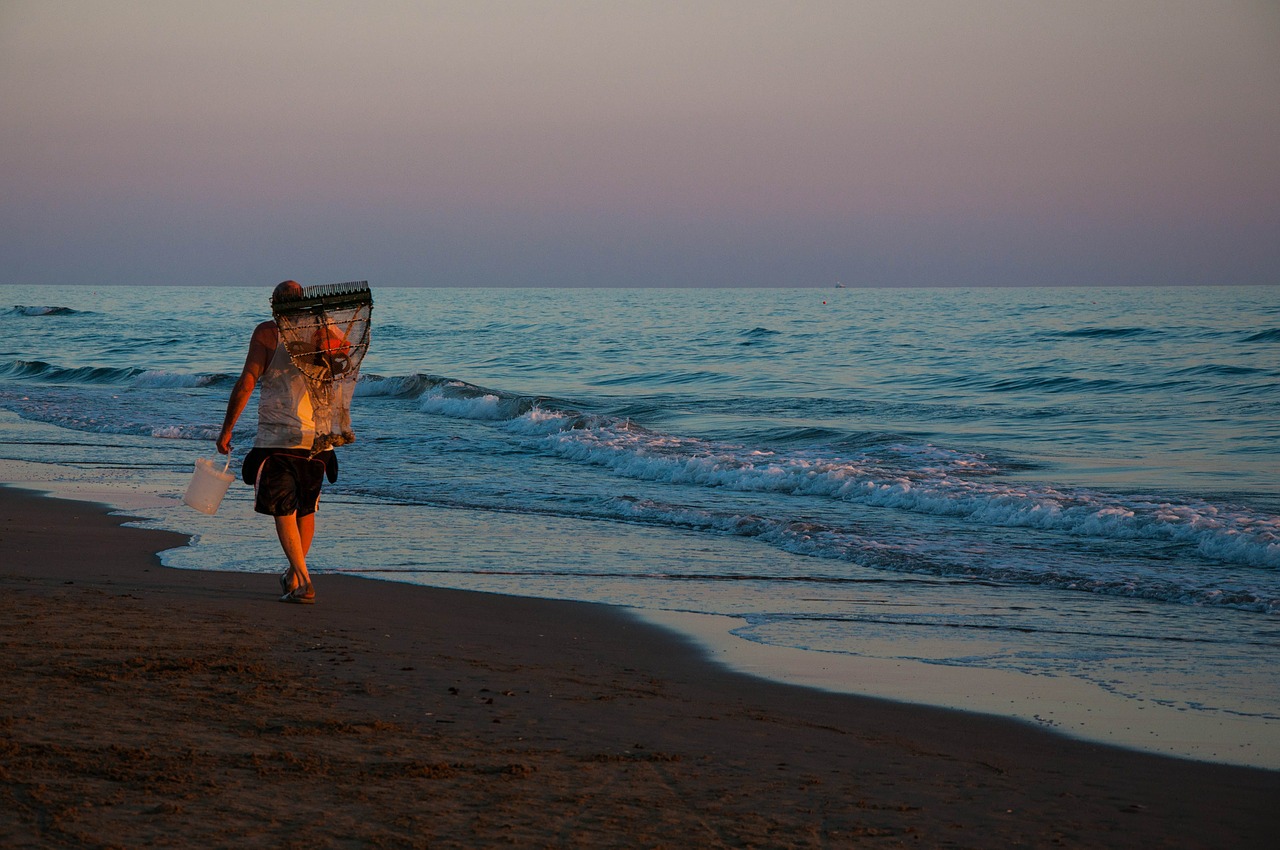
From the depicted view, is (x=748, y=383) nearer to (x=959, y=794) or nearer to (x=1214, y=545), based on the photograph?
(x=1214, y=545)

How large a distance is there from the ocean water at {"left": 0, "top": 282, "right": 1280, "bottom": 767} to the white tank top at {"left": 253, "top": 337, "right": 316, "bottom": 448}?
1.73 meters

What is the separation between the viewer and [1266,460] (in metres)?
14.3

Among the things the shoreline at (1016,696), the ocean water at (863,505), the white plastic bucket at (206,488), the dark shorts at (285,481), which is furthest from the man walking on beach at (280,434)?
the shoreline at (1016,696)

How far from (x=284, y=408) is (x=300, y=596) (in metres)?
1.08

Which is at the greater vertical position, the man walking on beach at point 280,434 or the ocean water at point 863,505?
the man walking on beach at point 280,434

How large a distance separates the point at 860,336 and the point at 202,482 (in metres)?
36.7

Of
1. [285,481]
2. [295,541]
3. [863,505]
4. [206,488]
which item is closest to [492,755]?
[285,481]

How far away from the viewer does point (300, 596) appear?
657cm

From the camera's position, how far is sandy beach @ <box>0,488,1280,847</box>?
335cm

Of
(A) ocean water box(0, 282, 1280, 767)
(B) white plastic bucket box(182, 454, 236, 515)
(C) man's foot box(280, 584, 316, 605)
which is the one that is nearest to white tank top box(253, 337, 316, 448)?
(B) white plastic bucket box(182, 454, 236, 515)

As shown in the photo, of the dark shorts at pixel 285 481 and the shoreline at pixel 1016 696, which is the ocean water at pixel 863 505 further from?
the dark shorts at pixel 285 481

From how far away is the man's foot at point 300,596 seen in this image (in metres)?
6.57

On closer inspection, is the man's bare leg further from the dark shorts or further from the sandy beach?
the sandy beach

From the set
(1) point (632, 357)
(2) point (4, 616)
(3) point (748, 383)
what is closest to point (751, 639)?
(2) point (4, 616)
